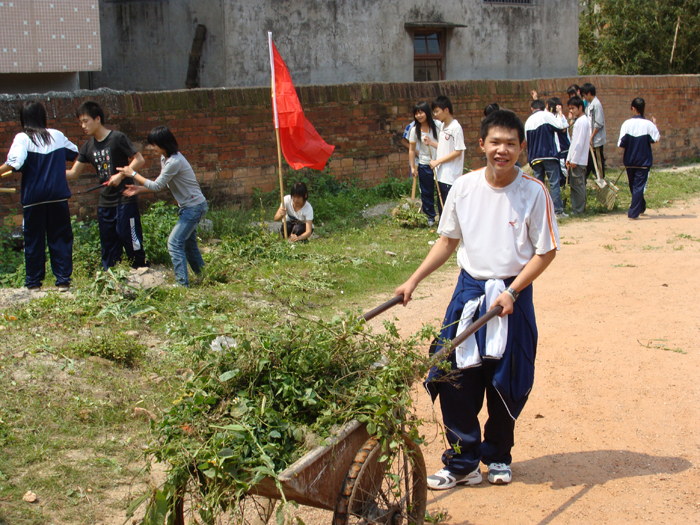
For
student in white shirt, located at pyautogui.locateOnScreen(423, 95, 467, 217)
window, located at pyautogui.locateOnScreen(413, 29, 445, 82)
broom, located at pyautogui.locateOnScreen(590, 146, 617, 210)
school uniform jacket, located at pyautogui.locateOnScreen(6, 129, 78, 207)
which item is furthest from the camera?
window, located at pyautogui.locateOnScreen(413, 29, 445, 82)

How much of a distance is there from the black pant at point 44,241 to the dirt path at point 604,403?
10.9 feet

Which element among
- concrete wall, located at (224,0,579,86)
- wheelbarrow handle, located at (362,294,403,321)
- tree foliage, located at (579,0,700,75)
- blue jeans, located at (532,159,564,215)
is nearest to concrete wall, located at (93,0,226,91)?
concrete wall, located at (224,0,579,86)

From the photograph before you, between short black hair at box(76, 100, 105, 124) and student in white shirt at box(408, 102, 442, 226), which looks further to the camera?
student in white shirt at box(408, 102, 442, 226)

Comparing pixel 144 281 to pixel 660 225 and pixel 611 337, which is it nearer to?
pixel 611 337

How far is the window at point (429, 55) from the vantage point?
1630 centimetres

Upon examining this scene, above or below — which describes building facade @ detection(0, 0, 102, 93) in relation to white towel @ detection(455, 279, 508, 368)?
above

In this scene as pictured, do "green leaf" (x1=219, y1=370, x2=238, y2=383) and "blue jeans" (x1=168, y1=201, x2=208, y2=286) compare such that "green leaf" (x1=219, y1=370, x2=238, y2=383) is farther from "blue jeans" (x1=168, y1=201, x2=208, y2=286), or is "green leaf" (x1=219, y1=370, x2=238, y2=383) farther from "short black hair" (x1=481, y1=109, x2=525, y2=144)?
"blue jeans" (x1=168, y1=201, x2=208, y2=286)

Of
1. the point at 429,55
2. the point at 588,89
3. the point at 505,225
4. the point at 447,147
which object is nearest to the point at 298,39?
the point at 429,55

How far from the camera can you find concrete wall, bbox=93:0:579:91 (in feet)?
43.6

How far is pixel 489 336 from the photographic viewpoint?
318 centimetres

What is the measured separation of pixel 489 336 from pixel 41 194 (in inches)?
189

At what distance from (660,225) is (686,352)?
5.45 metres

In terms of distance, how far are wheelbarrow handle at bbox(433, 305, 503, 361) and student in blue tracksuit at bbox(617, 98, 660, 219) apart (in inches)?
325

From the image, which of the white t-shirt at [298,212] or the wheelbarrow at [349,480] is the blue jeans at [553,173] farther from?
the wheelbarrow at [349,480]
